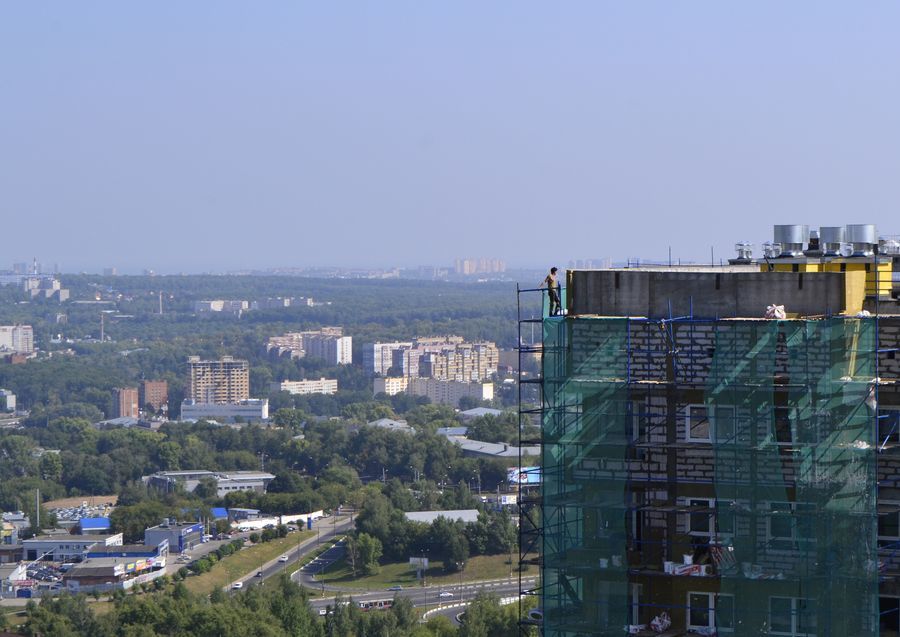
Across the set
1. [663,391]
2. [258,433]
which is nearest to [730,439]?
[663,391]

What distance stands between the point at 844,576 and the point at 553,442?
2.34 metres

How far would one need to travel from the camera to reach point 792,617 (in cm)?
1361

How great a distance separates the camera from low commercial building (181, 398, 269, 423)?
512 feet

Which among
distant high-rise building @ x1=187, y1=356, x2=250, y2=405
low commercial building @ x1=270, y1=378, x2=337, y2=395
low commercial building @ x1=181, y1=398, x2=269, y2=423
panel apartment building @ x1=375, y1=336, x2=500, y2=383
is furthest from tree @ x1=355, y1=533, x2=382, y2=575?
panel apartment building @ x1=375, y1=336, x2=500, y2=383

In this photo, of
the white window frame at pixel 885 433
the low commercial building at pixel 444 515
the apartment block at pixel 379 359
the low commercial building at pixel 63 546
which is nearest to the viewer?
the white window frame at pixel 885 433

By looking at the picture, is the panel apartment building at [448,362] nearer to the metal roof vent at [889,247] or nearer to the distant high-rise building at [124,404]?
the distant high-rise building at [124,404]

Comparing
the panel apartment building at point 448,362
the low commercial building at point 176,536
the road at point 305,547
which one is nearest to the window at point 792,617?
the road at point 305,547

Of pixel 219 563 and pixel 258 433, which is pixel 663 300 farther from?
pixel 258 433

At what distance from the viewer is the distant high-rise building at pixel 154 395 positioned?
170000 mm

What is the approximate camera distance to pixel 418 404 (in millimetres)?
161000

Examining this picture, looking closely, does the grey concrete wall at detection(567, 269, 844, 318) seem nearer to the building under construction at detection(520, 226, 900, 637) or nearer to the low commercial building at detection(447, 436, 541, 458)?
the building under construction at detection(520, 226, 900, 637)

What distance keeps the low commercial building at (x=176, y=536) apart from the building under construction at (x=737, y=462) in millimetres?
66659

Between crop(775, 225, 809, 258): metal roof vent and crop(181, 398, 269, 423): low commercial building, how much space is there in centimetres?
13747

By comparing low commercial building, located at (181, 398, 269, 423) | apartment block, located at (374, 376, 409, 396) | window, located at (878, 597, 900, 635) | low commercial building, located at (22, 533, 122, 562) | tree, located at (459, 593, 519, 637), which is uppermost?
window, located at (878, 597, 900, 635)
